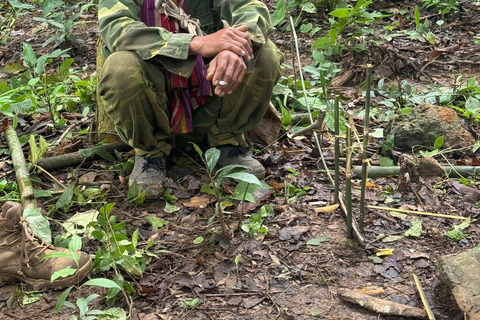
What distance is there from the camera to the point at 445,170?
9.84 feet

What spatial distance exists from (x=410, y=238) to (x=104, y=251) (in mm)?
1379

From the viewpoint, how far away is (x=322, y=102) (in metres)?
3.87

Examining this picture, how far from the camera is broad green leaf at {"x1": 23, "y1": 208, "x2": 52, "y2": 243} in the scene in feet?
8.16

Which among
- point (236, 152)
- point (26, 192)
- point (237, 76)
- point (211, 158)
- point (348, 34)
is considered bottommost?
point (348, 34)

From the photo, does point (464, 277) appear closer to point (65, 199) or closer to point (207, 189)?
point (207, 189)

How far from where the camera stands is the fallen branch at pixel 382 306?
204cm

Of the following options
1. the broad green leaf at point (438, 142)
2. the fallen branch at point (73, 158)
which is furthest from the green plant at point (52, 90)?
the broad green leaf at point (438, 142)

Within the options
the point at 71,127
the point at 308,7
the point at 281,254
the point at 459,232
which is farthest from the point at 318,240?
the point at 308,7

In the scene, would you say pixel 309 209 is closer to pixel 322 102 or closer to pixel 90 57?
pixel 322 102

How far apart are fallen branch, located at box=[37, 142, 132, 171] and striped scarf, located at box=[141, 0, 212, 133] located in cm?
56

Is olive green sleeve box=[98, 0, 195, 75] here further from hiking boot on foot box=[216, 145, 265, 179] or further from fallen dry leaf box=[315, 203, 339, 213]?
fallen dry leaf box=[315, 203, 339, 213]

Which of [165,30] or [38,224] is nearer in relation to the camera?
[38,224]

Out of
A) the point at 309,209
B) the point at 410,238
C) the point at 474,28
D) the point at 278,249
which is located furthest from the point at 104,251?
the point at 474,28

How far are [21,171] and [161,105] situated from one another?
845mm
